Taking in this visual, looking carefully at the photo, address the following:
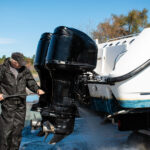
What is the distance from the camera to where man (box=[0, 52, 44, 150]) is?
368 centimetres

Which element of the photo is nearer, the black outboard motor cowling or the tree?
the black outboard motor cowling

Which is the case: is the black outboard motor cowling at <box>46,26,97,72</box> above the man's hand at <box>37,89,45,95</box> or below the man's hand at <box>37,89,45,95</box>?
above

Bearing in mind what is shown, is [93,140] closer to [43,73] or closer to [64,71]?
[43,73]

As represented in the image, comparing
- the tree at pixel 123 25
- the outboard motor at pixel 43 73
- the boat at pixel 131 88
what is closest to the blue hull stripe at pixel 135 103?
the boat at pixel 131 88

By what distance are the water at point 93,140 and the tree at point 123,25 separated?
1575 centimetres

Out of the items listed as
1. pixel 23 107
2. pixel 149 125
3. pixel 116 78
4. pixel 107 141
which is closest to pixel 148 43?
pixel 116 78

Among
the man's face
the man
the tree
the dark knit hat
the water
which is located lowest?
the water

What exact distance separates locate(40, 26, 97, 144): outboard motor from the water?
0.89 m

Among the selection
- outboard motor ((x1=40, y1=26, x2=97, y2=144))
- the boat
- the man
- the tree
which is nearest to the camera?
the boat

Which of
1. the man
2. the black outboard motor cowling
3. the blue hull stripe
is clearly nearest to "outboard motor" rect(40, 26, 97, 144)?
the black outboard motor cowling

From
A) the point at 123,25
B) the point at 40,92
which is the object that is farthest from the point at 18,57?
the point at 123,25

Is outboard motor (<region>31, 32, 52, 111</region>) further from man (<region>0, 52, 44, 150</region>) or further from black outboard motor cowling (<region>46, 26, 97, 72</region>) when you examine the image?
black outboard motor cowling (<region>46, 26, 97, 72</region>)

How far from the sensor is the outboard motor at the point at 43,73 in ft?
13.1

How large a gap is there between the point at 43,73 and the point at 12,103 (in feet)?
2.39
